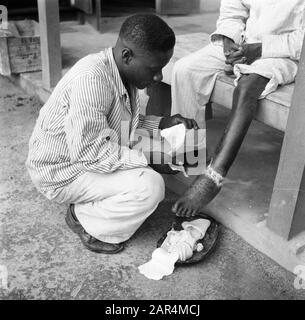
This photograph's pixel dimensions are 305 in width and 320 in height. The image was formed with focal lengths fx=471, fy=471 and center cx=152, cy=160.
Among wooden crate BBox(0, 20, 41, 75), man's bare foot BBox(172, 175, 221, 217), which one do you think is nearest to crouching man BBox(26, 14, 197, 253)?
man's bare foot BBox(172, 175, 221, 217)

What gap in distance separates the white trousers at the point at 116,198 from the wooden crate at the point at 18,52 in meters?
2.48

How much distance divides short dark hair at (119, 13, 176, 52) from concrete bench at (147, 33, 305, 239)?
2.00 feet

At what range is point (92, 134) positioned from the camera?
2154 mm

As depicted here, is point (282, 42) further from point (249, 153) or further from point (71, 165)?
point (71, 165)

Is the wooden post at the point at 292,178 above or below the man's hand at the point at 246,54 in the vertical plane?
below

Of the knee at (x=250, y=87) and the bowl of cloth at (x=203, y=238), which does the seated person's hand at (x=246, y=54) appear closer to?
the knee at (x=250, y=87)

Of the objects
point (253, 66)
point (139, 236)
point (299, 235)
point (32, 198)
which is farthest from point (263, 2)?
point (32, 198)

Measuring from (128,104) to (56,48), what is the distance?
6.41 ft

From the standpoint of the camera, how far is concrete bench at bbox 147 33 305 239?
2.13 metres

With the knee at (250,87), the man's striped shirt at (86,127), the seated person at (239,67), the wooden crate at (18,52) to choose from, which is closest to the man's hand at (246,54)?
the seated person at (239,67)

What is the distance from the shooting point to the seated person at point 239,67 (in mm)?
2373

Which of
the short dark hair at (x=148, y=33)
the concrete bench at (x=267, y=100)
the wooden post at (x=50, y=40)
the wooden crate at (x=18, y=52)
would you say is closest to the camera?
the short dark hair at (x=148, y=33)

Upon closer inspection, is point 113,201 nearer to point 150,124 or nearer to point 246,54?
point 150,124

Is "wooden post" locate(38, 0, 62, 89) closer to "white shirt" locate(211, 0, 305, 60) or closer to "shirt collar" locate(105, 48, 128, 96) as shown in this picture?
"white shirt" locate(211, 0, 305, 60)
